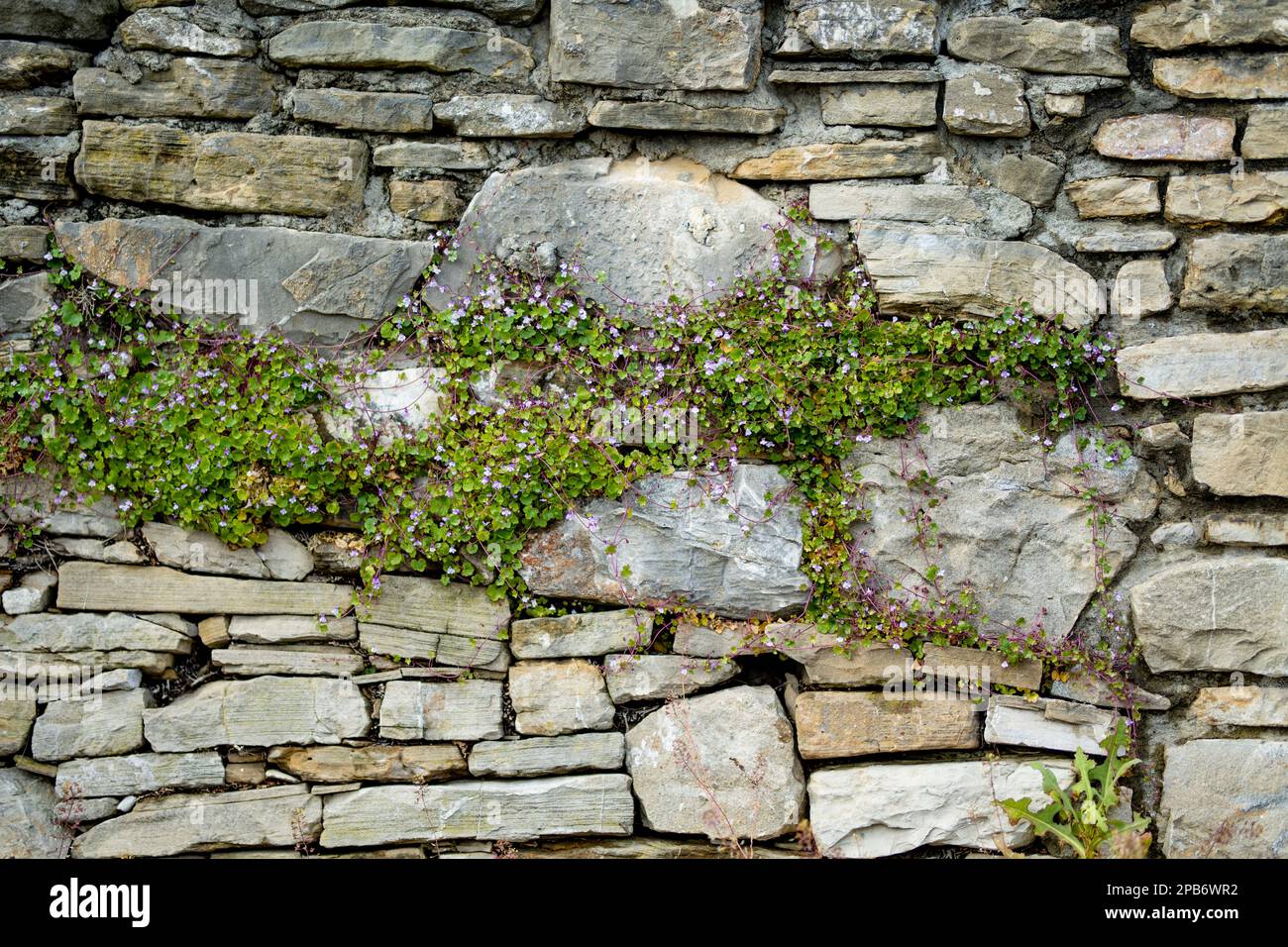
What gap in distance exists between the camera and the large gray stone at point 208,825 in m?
3.59

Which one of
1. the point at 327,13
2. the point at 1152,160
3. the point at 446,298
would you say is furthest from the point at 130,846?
the point at 1152,160

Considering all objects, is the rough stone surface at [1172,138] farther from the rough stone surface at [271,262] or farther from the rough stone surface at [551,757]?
the rough stone surface at [551,757]

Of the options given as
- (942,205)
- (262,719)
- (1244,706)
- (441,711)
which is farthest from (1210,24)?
(262,719)

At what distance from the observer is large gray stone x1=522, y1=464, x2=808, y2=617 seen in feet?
11.9

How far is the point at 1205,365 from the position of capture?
3.60m

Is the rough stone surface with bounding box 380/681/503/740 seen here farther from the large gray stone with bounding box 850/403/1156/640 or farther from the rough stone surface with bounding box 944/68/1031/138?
the rough stone surface with bounding box 944/68/1031/138

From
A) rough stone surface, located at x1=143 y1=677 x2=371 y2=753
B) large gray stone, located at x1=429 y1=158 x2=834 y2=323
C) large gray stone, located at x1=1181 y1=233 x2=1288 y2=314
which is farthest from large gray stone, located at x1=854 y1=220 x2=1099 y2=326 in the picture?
rough stone surface, located at x1=143 y1=677 x2=371 y2=753

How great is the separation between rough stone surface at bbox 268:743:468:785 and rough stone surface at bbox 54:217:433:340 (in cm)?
149

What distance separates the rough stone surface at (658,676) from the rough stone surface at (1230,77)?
2.50 m

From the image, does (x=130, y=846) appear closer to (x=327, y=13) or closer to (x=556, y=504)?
(x=556, y=504)

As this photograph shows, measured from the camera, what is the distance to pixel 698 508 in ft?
12.0

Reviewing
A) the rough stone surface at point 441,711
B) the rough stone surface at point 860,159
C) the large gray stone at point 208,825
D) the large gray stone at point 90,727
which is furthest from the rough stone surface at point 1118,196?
the large gray stone at point 90,727

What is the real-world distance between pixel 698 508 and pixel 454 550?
0.85 meters

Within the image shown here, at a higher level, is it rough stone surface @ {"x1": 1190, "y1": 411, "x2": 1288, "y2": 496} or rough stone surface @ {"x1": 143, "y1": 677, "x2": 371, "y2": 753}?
rough stone surface @ {"x1": 1190, "y1": 411, "x2": 1288, "y2": 496}
